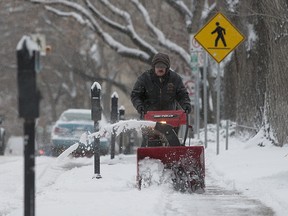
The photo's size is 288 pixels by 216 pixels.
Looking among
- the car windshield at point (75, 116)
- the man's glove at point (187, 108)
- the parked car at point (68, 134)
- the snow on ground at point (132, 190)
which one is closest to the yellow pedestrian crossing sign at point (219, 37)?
the snow on ground at point (132, 190)

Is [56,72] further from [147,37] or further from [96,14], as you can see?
[96,14]

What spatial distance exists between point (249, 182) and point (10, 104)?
5156 cm

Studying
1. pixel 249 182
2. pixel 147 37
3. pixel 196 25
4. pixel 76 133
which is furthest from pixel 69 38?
pixel 249 182

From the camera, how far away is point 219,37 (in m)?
16.5

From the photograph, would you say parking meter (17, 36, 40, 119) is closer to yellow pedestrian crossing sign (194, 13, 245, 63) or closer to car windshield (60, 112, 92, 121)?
yellow pedestrian crossing sign (194, 13, 245, 63)

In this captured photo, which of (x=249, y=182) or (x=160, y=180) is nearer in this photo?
(x=160, y=180)

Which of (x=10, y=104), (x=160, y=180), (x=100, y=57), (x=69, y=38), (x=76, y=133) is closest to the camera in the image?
(x=160, y=180)

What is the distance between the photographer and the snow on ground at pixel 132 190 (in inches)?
324

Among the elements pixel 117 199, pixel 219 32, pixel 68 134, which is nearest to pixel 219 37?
pixel 219 32

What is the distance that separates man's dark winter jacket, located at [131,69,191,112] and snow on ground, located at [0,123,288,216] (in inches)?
45.4

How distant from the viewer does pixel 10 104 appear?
201 ft

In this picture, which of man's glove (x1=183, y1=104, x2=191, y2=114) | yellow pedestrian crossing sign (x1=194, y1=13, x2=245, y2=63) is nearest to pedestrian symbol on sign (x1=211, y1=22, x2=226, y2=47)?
yellow pedestrian crossing sign (x1=194, y1=13, x2=245, y2=63)

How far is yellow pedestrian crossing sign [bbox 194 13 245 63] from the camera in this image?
1638 centimetres

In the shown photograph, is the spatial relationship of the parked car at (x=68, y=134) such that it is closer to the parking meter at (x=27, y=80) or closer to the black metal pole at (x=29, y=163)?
the black metal pole at (x=29, y=163)
